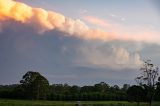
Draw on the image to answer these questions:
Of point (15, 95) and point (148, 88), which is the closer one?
point (148, 88)

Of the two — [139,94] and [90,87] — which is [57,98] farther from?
[139,94]

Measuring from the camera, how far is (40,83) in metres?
114

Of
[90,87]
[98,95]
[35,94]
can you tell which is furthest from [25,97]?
[90,87]

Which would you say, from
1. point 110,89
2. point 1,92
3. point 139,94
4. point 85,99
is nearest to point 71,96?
point 85,99

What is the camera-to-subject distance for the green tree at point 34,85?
11344 cm

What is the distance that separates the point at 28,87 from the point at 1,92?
7.87 meters

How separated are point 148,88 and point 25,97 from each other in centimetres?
5698

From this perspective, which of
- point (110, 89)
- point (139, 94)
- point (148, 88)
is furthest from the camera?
point (110, 89)

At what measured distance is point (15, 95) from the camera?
11300 cm

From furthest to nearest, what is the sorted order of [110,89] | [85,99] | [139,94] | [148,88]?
[110,89], [85,99], [139,94], [148,88]

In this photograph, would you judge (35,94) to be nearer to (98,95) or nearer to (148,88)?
(98,95)

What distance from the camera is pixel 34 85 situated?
372 feet

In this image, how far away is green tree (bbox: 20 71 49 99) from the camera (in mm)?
113438

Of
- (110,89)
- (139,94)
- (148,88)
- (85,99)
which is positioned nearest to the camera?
(148,88)
